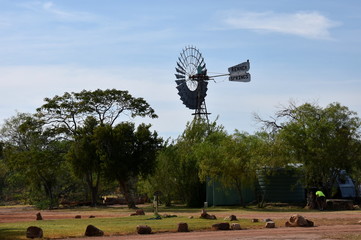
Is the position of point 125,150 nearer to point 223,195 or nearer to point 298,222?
point 223,195

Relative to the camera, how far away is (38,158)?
2036 inches

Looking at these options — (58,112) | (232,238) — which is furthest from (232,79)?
(232,238)

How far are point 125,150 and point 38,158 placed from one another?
997 cm

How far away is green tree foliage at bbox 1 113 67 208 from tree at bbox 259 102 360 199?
22173mm

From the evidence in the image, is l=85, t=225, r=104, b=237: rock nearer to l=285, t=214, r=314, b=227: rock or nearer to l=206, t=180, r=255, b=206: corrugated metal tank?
l=285, t=214, r=314, b=227: rock

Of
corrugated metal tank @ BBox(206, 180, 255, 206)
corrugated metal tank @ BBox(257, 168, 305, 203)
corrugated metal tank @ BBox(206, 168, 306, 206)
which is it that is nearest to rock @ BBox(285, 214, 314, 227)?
corrugated metal tank @ BBox(206, 168, 306, 206)

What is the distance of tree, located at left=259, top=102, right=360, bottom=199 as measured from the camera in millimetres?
39844

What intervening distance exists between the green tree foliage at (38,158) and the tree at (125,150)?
799 centimetres

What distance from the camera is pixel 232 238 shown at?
800 inches

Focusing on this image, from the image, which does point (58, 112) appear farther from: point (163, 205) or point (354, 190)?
point (354, 190)

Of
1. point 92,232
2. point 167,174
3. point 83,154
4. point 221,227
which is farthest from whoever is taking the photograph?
point 167,174

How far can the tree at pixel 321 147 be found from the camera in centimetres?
3984

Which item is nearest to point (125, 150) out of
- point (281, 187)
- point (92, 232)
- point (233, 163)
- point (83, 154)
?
point (83, 154)

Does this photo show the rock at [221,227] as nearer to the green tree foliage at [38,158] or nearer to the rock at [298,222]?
the rock at [298,222]
